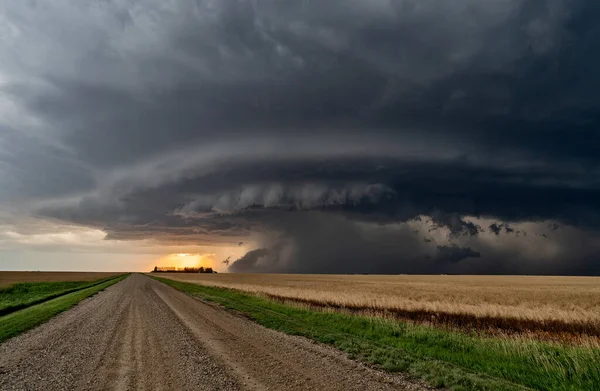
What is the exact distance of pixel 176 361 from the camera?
1298cm

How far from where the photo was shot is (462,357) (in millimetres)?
14109

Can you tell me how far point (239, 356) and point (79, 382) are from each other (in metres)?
4.97

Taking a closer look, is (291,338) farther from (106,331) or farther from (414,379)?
(106,331)

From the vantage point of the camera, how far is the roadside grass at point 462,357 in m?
11.1

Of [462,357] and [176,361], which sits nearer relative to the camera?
[176,361]

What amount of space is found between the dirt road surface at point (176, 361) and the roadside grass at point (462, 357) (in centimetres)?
116

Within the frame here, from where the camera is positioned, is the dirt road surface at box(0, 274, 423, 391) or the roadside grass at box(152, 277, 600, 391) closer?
the dirt road surface at box(0, 274, 423, 391)

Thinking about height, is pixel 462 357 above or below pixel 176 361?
below

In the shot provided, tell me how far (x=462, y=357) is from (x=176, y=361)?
33.3ft

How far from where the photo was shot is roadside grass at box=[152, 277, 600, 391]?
11.1m

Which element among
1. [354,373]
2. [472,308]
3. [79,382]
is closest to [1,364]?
[79,382]

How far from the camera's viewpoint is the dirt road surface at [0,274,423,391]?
10.6 meters

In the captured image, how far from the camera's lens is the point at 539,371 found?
12289mm

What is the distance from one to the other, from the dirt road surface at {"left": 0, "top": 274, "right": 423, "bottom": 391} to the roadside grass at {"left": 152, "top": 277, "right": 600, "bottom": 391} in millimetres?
1164
